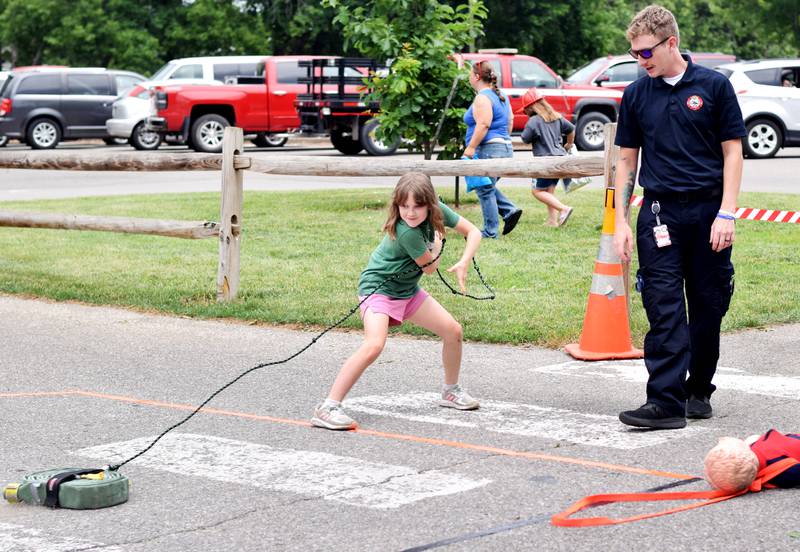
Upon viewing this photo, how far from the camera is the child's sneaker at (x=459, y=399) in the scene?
6750mm

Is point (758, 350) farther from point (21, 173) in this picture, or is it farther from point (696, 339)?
point (21, 173)

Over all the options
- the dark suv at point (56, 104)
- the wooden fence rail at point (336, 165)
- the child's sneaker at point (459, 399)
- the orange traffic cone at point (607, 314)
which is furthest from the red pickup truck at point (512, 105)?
the child's sneaker at point (459, 399)

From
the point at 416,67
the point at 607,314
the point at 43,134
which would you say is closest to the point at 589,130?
the point at 416,67

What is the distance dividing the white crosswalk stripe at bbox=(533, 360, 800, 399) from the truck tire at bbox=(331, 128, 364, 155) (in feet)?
61.8

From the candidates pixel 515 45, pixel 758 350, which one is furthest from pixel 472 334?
pixel 515 45

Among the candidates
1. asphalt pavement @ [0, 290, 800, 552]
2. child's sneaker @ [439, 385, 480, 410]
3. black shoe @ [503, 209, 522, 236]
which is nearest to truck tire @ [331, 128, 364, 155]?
black shoe @ [503, 209, 522, 236]

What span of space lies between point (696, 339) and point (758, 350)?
6.78 ft

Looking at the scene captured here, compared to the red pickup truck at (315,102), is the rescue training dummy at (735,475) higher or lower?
lower

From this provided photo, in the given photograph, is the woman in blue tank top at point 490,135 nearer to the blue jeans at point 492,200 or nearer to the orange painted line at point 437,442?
the blue jeans at point 492,200

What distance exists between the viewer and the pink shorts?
255 inches

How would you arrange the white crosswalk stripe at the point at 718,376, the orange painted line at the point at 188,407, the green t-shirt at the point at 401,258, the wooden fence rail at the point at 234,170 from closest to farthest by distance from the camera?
the green t-shirt at the point at 401,258 < the orange painted line at the point at 188,407 < the white crosswalk stripe at the point at 718,376 < the wooden fence rail at the point at 234,170

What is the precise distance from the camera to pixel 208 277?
11.5 meters

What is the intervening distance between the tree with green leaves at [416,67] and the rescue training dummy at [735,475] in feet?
36.9

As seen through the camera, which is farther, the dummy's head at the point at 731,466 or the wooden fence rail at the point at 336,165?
the wooden fence rail at the point at 336,165
